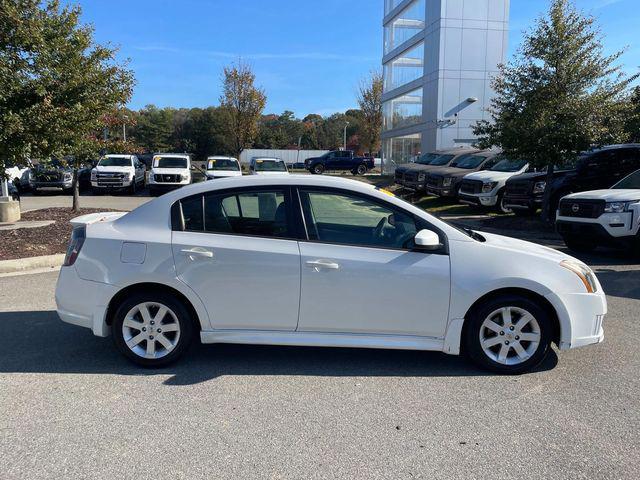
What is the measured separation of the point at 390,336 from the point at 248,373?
1.22 meters

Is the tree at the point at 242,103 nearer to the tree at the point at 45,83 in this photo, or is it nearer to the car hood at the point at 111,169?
the car hood at the point at 111,169

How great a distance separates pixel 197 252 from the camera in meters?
4.33

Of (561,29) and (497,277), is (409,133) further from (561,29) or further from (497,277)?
(497,277)

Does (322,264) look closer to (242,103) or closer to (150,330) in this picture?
(150,330)

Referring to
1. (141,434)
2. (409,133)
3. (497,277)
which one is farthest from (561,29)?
(409,133)

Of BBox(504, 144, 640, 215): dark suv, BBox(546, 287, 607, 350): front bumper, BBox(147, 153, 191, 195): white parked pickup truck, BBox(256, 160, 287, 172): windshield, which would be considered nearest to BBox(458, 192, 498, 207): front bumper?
BBox(504, 144, 640, 215): dark suv

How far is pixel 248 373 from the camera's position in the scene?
4.41 meters

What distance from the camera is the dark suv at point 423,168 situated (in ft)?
67.1

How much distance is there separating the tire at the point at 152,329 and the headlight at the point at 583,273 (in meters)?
3.20

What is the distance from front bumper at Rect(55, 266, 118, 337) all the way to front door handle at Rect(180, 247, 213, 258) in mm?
674

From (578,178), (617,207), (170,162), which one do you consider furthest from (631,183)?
(170,162)

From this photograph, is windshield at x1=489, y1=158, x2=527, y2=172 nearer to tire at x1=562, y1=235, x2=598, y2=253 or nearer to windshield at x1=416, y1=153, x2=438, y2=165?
windshield at x1=416, y1=153, x2=438, y2=165

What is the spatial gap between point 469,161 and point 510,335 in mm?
16223

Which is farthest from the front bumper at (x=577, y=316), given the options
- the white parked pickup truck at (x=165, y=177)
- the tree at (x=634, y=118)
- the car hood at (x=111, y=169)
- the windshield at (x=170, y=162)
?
the car hood at (x=111, y=169)
